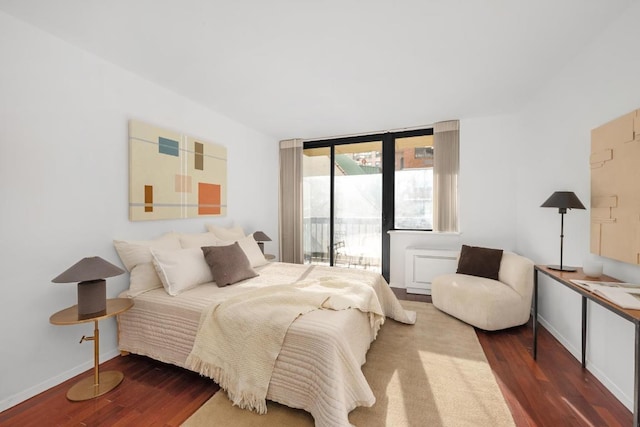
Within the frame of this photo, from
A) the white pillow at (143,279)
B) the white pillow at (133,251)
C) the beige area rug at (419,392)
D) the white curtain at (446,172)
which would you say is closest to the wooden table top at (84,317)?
the white pillow at (143,279)

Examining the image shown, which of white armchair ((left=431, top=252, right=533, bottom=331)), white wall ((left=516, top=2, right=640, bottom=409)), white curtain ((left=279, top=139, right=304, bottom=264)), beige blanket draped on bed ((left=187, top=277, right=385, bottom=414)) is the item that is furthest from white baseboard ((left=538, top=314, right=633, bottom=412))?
white curtain ((left=279, top=139, right=304, bottom=264))

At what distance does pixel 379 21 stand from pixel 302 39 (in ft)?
1.90

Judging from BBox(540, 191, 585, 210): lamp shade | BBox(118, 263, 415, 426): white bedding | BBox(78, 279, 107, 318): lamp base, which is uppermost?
BBox(540, 191, 585, 210): lamp shade

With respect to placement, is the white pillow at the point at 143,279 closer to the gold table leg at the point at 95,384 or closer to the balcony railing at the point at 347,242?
the gold table leg at the point at 95,384

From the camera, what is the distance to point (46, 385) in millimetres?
1960

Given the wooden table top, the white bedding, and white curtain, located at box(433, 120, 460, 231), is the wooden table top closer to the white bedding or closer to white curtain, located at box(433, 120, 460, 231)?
the white bedding

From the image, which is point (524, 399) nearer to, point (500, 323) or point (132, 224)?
Answer: point (500, 323)

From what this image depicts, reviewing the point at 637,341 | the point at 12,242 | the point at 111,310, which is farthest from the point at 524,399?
the point at 12,242

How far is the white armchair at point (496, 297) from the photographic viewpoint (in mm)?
2719

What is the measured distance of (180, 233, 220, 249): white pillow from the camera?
283 cm

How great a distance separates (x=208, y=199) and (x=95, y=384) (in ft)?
6.62

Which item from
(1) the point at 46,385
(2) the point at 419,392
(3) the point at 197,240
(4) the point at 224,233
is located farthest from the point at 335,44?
(1) the point at 46,385

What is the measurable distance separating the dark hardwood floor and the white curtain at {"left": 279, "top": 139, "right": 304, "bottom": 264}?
2773 mm

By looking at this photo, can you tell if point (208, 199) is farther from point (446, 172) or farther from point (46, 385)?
point (446, 172)
